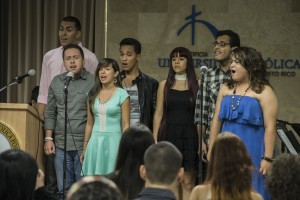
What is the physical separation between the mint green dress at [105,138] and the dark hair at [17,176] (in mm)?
3186

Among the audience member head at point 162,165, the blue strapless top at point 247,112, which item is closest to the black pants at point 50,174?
the blue strapless top at point 247,112

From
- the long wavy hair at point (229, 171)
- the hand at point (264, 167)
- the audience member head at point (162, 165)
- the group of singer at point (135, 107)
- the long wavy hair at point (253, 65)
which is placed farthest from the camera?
the group of singer at point (135, 107)

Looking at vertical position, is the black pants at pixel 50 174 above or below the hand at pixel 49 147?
below

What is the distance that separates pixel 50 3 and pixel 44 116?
2.89m

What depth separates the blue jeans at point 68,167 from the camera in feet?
22.2

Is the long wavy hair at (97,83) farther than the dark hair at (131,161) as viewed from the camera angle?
Yes

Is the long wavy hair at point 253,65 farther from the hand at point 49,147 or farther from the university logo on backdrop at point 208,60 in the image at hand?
the university logo on backdrop at point 208,60

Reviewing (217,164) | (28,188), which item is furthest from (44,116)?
(28,188)

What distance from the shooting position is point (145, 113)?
6922mm

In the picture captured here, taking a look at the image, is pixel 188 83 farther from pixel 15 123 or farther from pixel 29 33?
pixel 29 33

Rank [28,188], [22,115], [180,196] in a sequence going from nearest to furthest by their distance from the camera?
[28,188] < [22,115] < [180,196]

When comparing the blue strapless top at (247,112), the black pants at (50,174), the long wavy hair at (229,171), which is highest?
the blue strapless top at (247,112)

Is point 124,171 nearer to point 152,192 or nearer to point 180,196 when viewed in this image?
point 152,192

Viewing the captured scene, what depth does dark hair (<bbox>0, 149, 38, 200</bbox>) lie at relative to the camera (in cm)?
322
